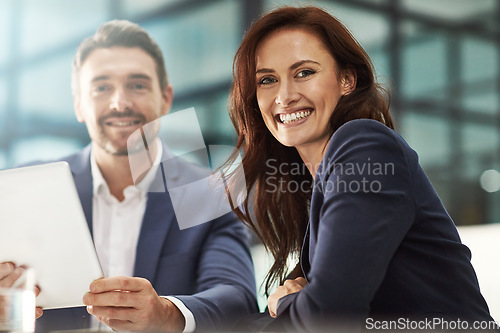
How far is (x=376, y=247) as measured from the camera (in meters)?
0.95

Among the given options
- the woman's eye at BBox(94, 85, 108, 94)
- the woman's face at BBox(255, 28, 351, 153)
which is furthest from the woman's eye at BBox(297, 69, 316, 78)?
the woman's eye at BBox(94, 85, 108, 94)

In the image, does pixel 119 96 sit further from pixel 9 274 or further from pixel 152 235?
pixel 9 274

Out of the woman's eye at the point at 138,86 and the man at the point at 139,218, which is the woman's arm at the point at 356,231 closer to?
the man at the point at 139,218

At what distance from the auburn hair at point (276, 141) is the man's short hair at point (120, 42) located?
71 centimetres

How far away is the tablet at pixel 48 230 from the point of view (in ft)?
3.61

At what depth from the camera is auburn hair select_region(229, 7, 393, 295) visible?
144 centimetres

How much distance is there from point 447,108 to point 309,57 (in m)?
1.83

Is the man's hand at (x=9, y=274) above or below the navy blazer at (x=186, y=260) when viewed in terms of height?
above

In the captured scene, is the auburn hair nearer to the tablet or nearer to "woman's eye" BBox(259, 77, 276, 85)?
"woman's eye" BBox(259, 77, 276, 85)

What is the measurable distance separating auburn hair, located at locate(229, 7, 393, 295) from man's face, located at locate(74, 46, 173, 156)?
0.59m

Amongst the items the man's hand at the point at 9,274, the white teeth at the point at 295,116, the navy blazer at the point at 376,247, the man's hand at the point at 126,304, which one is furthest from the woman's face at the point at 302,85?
the man's hand at the point at 9,274

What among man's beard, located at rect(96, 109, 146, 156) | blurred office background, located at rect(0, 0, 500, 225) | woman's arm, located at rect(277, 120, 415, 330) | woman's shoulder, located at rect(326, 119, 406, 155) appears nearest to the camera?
woman's arm, located at rect(277, 120, 415, 330)

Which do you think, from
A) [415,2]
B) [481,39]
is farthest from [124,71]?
[481,39]

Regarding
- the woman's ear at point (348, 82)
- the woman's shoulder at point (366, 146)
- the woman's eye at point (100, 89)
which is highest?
the woman's eye at point (100, 89)
